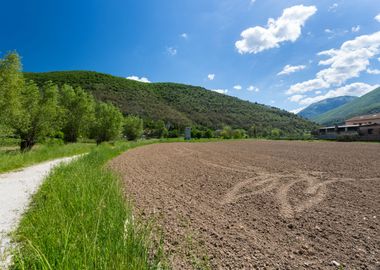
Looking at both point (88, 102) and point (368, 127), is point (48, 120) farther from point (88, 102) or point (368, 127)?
point (368, 127)

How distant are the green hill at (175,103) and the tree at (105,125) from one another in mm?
44687

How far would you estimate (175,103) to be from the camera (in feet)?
385

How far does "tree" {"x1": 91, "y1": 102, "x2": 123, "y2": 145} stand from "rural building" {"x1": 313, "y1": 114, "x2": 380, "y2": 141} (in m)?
50.2

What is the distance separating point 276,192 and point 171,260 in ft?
17.1

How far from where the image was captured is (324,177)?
967 cm

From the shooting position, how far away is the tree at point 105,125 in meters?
38.9

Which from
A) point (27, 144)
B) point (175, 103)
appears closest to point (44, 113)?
point (27, 144)

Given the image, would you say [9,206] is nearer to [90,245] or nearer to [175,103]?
[90,245]

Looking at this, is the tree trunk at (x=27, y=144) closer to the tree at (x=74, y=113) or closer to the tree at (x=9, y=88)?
the tree at (x=9, y=88)

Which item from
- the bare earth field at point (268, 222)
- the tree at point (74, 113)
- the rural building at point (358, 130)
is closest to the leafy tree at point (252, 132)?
the rural building at point (358, 130)

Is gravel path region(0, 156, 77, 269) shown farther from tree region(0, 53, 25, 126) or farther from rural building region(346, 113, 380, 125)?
rural building region(346, 113, 380, 125)

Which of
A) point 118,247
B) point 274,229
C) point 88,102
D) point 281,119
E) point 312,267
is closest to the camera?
point 118,247

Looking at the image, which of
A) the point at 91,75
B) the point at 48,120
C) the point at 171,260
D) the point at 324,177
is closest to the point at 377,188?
the point at 324,177

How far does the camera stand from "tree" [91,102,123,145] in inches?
1531
